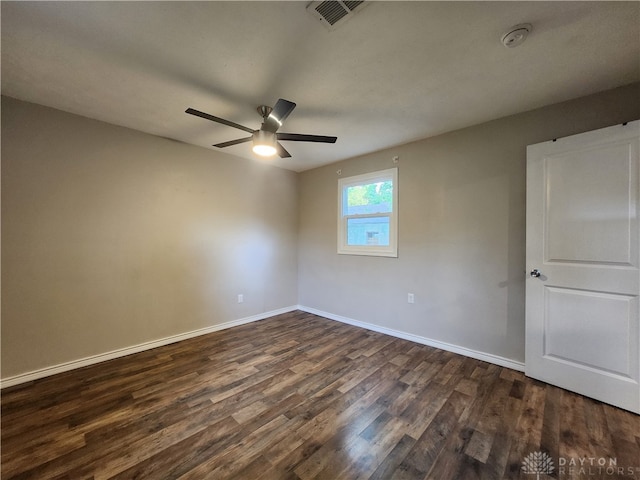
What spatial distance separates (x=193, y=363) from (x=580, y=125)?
4237 millimetres

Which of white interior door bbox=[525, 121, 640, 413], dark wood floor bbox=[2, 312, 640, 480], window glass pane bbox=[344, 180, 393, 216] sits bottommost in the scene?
dark wood floor bbox=[2, 312, 640, 480]

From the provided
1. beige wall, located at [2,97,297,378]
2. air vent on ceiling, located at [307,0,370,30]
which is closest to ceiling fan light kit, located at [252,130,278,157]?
air vent on ceiling, located at [307,0,370,30]

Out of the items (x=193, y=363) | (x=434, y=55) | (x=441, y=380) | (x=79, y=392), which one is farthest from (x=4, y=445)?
(x=434, y=55)

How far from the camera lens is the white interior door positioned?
1836 mm

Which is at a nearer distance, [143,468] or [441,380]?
[143,468]

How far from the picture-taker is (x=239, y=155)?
3.65m

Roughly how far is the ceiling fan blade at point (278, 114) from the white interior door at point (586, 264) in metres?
2.19

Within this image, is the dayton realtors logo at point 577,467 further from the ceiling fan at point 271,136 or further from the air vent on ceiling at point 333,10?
the air vent on ceiling at point 333,10

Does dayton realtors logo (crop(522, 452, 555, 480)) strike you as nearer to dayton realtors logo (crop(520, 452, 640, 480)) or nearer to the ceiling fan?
dayton realtors logo (crop(520, 452, 640, 480))

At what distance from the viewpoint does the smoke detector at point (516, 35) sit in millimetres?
1437

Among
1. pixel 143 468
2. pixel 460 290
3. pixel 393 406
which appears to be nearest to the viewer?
pixel 143 468

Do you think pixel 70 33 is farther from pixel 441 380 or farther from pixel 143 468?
pixel 441 380

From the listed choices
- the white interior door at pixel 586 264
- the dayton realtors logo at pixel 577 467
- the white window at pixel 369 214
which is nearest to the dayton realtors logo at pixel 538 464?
the dayton realtors logo at pixel 577 467

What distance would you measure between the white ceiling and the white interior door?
57 centimetres
